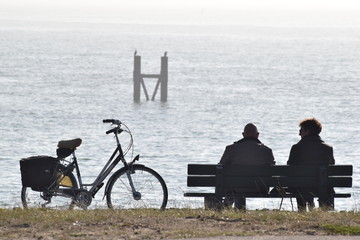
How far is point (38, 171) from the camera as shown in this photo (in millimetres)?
12344

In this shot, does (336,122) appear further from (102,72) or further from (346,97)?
(102,72)

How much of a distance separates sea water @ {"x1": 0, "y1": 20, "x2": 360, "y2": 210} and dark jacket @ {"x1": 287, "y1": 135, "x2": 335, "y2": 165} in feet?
2.32

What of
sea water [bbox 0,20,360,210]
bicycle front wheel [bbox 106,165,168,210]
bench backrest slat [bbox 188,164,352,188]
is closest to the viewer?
bicycle front wheel [bbox 106,165,168,210]

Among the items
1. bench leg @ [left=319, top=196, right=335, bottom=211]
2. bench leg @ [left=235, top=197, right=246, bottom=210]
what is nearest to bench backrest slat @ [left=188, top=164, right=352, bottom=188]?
bench leg @ [left=319, top=196, right=335, bottom=211]

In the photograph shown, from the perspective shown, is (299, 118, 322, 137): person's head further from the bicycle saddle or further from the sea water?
the bicycle saddle

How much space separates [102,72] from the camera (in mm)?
98500

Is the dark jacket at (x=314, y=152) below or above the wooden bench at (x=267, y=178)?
above

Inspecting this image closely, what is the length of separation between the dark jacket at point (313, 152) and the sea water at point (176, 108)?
0.71 m

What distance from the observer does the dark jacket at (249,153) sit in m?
12.7

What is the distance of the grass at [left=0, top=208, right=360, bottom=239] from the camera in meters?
10.6

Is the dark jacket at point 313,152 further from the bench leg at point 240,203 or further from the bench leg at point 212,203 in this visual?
the bench leg at point 212,203

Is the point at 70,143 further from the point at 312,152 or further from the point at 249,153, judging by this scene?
the point at 312,152

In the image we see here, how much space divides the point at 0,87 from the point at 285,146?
35.9 metres

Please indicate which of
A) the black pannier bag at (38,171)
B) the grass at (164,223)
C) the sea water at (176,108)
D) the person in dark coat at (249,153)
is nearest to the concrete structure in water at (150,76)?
the sea water at (176,108)
